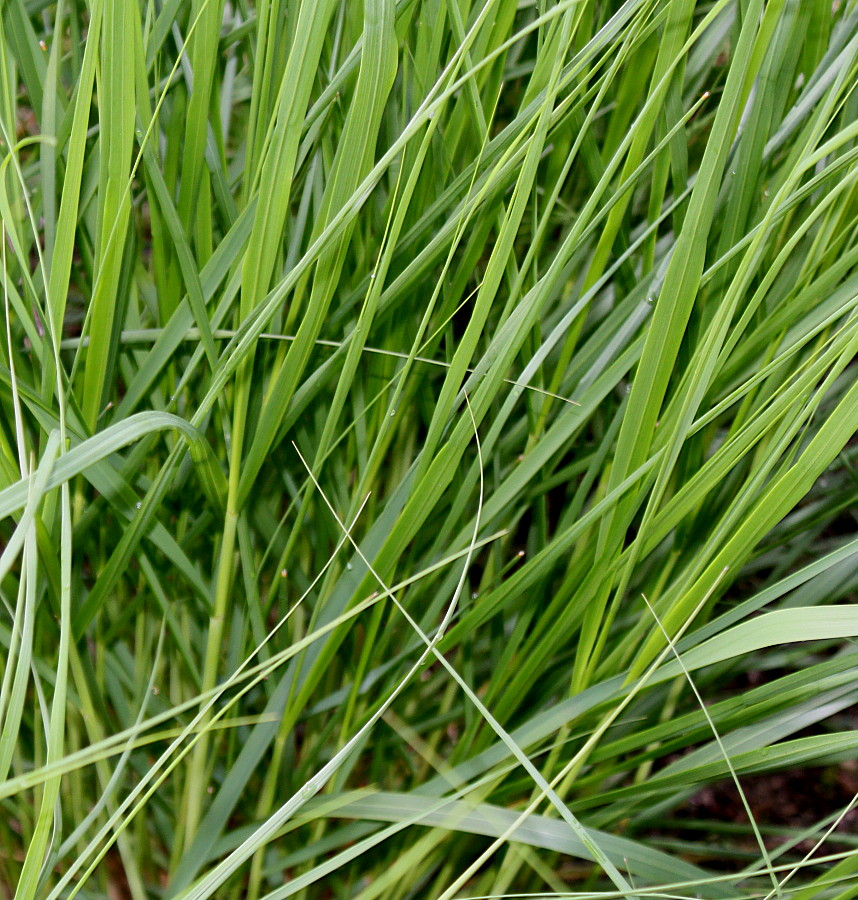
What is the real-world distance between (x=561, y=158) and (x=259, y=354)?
20cm

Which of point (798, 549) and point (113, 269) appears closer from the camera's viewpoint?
point (113, 269)

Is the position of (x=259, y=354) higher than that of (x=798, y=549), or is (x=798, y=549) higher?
(x=259, y=354)

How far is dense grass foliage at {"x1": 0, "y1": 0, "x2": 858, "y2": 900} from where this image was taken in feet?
1.13

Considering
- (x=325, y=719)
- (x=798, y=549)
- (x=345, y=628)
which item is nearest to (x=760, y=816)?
(x=798, y=549)

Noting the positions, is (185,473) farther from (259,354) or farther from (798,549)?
(798,549)

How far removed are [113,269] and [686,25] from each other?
11.5 inches

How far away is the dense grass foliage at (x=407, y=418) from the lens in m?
0.35

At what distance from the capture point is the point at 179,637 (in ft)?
1.52

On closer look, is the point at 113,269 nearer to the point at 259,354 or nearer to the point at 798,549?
the point at 259,354

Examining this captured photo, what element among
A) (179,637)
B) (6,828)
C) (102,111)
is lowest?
(6,828)

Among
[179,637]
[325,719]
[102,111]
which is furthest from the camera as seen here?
[325,719]

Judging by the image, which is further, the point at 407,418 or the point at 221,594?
the point at 407,418

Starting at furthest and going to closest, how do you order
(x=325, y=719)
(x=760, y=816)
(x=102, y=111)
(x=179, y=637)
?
1. (x=760, y=816)
2. (x=325, y=719)
3. (x=179, y=637)
4. (x=102, y=111)

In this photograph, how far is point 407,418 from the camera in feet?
1.78
